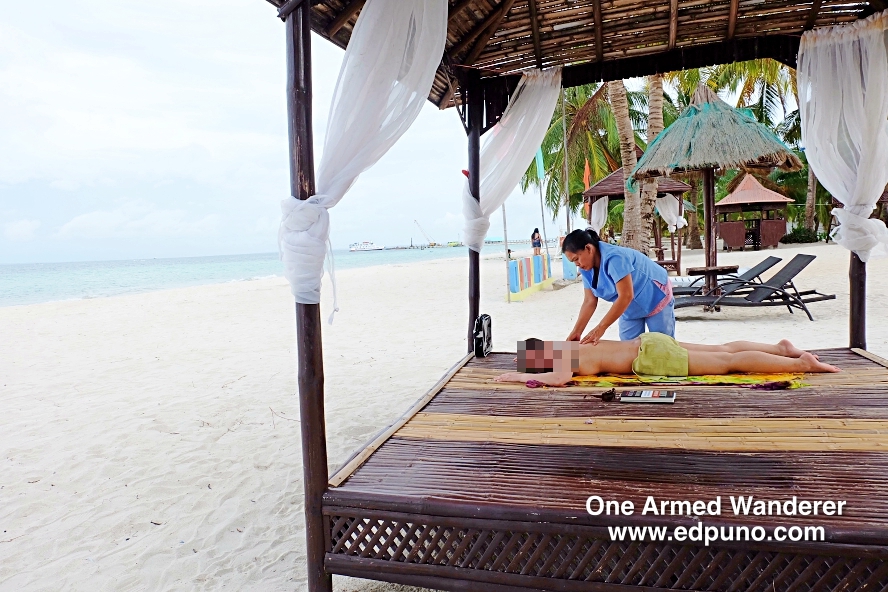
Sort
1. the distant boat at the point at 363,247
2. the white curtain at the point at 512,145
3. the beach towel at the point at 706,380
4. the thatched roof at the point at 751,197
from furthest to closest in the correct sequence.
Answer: the distant boat at the point at 363,247 < the thatched roof at the point at 751,197 < the white curtain at the point at 512,145 < the beach towel at the point at 706,380

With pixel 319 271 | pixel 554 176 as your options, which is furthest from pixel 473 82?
pixel 554 176

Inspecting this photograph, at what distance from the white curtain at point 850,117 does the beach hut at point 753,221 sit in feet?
54.3

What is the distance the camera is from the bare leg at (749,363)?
3021mm

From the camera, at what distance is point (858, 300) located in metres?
3.61

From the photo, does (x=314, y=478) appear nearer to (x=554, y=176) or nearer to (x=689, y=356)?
(x=689, y=356)

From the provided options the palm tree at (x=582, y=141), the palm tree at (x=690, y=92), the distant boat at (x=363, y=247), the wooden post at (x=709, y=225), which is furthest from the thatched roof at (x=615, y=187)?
the distant boat at (x=363, y=247)

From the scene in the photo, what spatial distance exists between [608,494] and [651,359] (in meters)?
1.61

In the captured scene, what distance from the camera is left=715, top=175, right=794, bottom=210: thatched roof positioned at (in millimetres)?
18719

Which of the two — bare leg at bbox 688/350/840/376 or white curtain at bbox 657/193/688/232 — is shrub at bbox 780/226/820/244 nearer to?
white curtain at bbox 657/193/688/232

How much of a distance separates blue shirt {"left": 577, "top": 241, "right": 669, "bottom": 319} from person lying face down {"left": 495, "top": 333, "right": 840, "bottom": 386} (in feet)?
0.97

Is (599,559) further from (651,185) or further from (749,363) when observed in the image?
(651,185)

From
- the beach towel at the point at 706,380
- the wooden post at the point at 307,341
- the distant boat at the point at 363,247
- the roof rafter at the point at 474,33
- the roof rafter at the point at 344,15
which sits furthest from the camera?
the distant boat at the point at 363,247

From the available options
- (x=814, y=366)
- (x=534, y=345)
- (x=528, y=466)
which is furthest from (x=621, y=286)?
(x=528, y=466)

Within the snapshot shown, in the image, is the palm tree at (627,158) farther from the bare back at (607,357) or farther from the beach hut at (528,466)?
the beach hut at (528,466)
